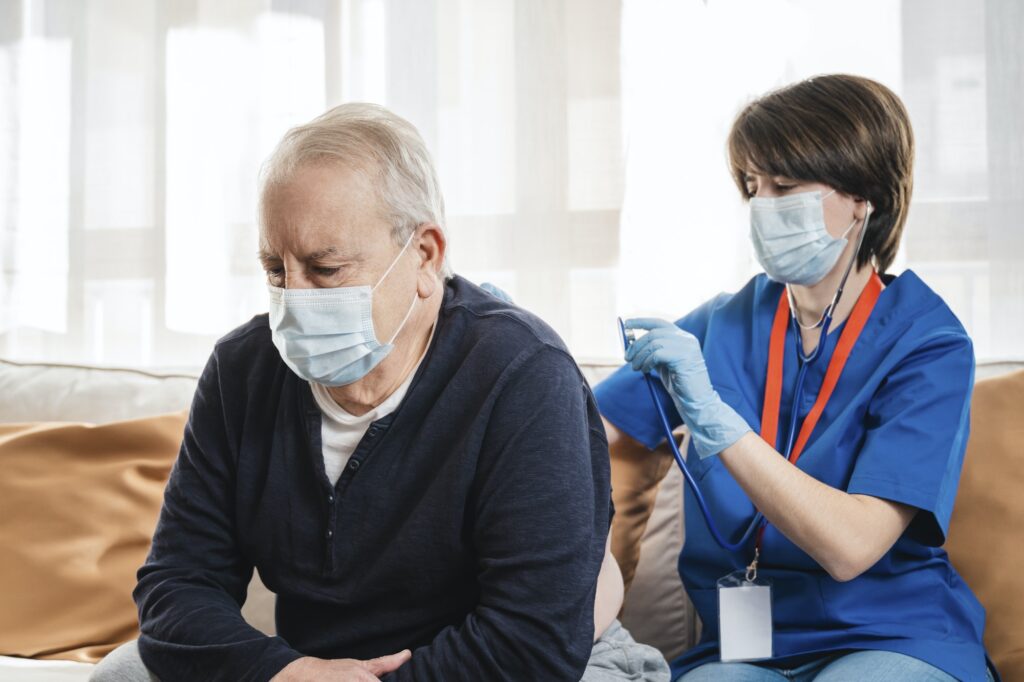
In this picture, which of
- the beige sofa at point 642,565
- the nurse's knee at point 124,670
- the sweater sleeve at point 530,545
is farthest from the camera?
the beige sofa at point 642,565

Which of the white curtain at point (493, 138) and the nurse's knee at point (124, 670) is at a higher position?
the white curtain at point (493, 138)

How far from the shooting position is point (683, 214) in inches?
83.3

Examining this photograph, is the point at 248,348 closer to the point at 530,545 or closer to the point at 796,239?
the point at 530,545

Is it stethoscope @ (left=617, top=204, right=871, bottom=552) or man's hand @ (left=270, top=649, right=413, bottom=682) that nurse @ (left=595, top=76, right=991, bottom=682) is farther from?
man's hand @ (left=270, top=649, right=413, bottom=682)

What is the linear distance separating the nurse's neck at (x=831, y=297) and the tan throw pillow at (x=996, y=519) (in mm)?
320

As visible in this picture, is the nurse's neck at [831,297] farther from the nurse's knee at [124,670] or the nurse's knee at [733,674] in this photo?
the nurse's knee at [124,670]

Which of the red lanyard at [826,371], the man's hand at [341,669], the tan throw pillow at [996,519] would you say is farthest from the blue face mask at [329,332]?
the tan throw pillow at [996,519]

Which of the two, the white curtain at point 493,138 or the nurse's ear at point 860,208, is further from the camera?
the white curtain at point 493,138

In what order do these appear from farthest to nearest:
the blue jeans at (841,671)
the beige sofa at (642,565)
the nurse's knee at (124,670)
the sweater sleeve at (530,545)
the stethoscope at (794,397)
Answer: the beige sofa at (642,565)
the stethoscope at (794,397)
the blue jeans at (841,671)
the nurse's knee at (124,670)
the sweater sleeve at (530,545)

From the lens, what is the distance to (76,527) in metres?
1.77

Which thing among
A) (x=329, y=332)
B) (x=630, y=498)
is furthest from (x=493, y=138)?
(x=329, y=332)

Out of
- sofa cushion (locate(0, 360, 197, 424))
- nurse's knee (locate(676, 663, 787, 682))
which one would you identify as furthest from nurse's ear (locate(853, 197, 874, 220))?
sofa cushion (locate(0, 360, 197, 424))

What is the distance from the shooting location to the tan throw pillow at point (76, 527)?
5.59 feet

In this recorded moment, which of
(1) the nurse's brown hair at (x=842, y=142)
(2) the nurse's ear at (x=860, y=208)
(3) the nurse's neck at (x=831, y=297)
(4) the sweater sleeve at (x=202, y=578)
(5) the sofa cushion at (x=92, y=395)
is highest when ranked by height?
(1) the nurse's brown hair at (x=842, y=142)
